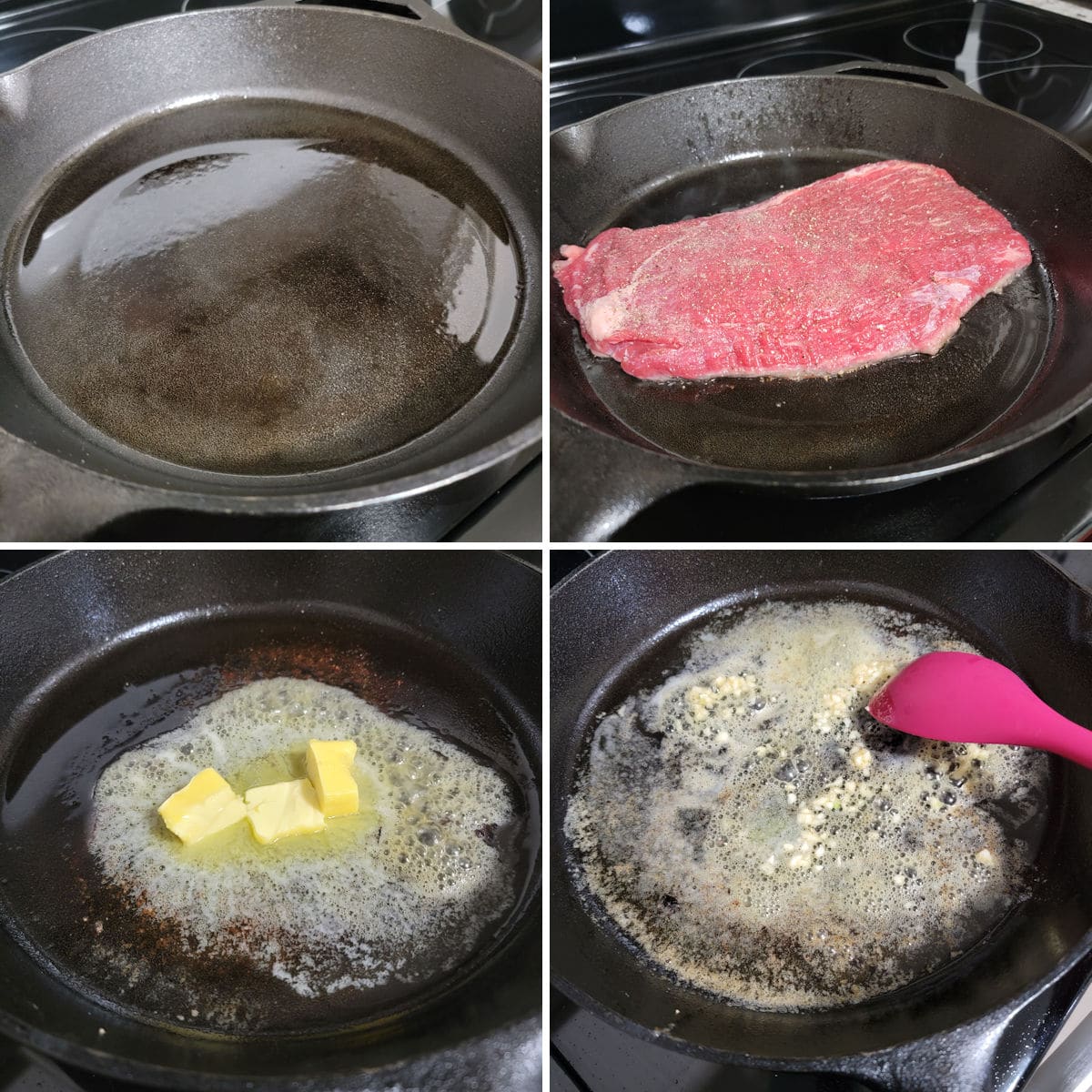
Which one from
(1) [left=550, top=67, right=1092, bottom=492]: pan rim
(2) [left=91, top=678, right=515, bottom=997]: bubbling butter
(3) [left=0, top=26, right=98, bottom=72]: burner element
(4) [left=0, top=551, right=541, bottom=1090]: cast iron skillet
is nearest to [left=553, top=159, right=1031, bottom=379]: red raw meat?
(1) [left=550, top=67, right=1092, bottom=492]: pan rim

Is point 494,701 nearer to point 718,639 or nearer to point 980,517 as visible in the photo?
point 718,639

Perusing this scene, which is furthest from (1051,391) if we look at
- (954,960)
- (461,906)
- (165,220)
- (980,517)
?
(165,220)

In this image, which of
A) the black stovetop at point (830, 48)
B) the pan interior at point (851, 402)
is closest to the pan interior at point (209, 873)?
the pan interior at point (851, 402)

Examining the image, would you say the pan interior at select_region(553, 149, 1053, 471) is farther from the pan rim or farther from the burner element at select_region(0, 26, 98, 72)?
the burner element at select_region(0, 26, 98, 72)

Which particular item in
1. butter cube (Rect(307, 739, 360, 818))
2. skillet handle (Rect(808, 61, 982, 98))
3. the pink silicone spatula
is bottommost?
butter cube (Rect(307, 739, 360, 818))

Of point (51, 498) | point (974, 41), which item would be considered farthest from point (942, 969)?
point (974, 41)

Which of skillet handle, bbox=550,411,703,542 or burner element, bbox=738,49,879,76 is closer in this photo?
skillet handle, bbox=550,411,703,542

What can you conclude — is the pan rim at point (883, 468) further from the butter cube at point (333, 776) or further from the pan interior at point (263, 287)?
the butter cube at point (333, 776)
